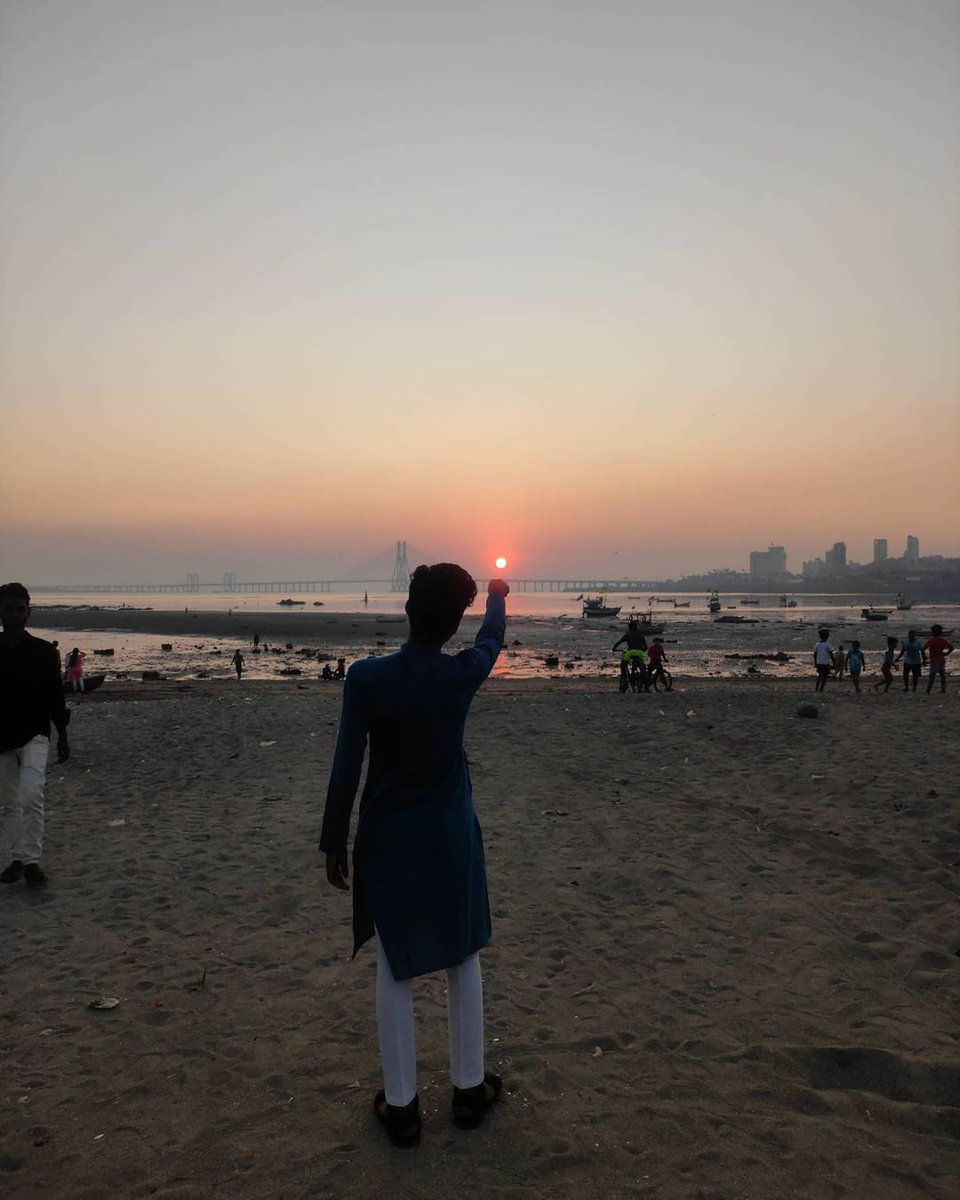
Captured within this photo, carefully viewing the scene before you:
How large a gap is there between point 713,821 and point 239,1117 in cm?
566

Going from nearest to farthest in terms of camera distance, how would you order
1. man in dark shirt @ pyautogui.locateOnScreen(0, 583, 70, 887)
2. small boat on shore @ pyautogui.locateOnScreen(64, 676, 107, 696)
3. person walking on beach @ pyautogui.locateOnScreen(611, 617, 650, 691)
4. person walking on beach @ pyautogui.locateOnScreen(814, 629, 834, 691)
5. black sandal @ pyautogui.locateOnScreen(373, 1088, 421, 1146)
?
black sandal @ pyautogui.locateOnScreen(373, 1088, 421, 1146) → man in dark shirt @ pyautogui.locateOnScreen(0, 583, 70, 887) → person walking on beach @ pyautogui.locateOnScreen(611, 617, 650, 691) → person walking on beach @ pyautogui.locateOnScreen(814, 629, 834, 691) → small boat on shore @ pyautogui.locateOnScreen(64, 676, 107, 696)

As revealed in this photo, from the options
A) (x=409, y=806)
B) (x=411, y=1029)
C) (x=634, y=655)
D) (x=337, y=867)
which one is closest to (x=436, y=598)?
(x=409, y=806)

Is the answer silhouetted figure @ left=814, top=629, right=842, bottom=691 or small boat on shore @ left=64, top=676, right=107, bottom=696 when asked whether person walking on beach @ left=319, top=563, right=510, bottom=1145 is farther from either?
small boat on shore @ left=64, top=676, right=107, bottom=696

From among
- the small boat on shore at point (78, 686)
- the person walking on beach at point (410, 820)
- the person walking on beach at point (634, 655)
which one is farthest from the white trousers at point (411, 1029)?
the small boat on shore at point (78, 686)

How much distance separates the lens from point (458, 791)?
316 cm

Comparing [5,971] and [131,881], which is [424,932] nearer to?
[5,971]

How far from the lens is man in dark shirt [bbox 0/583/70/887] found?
561 centimetres

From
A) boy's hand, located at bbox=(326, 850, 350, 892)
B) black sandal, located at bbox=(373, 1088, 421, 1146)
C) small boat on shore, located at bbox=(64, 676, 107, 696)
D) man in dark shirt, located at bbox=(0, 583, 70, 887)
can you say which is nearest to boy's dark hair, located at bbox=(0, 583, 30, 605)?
man in dark shirt, located at bbox=(0, 583, 70, 887)

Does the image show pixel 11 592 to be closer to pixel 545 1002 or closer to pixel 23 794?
pixel 23 794

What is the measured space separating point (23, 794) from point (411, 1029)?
414 centimetres

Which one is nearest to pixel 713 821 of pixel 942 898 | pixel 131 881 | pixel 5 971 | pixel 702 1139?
pixel 942 898

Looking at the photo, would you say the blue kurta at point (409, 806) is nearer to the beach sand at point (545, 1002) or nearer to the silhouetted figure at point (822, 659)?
the beach sand at point (545, 1002)

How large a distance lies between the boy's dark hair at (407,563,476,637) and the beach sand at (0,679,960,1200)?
2.12m

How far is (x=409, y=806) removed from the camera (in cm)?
304
